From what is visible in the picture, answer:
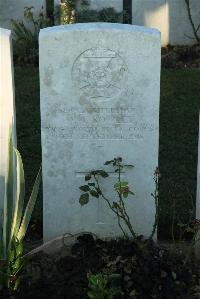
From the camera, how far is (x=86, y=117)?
15.0 ft

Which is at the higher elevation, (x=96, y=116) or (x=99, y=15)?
(x=99, y=15)

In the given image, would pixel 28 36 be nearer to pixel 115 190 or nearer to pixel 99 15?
pixel 99 15

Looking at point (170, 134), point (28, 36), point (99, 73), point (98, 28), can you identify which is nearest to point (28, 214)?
point (99, 73)

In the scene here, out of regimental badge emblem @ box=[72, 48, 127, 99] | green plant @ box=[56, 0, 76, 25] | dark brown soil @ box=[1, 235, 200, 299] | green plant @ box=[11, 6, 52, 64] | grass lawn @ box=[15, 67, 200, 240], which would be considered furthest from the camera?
green plant @ box=[56, 0, 76, 25]

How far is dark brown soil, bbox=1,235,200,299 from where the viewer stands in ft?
13.1

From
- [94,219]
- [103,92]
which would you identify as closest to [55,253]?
[94,219]

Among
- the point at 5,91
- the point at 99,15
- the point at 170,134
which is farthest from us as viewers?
the point at 99,15

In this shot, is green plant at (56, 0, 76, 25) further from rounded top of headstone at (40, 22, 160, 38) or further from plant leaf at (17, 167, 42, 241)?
plant leaf at (17, 167, 42, 241)

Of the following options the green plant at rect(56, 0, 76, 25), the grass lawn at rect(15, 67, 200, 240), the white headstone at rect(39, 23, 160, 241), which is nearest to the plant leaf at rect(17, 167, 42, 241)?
the white headstone at rect(39, 23, 160, 241)

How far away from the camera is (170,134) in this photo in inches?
285

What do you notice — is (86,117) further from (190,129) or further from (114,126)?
(190,129)

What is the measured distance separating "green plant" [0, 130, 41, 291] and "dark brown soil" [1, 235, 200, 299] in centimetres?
10

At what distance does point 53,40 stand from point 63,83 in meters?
0.31

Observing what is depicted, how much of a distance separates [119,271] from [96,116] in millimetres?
1127
